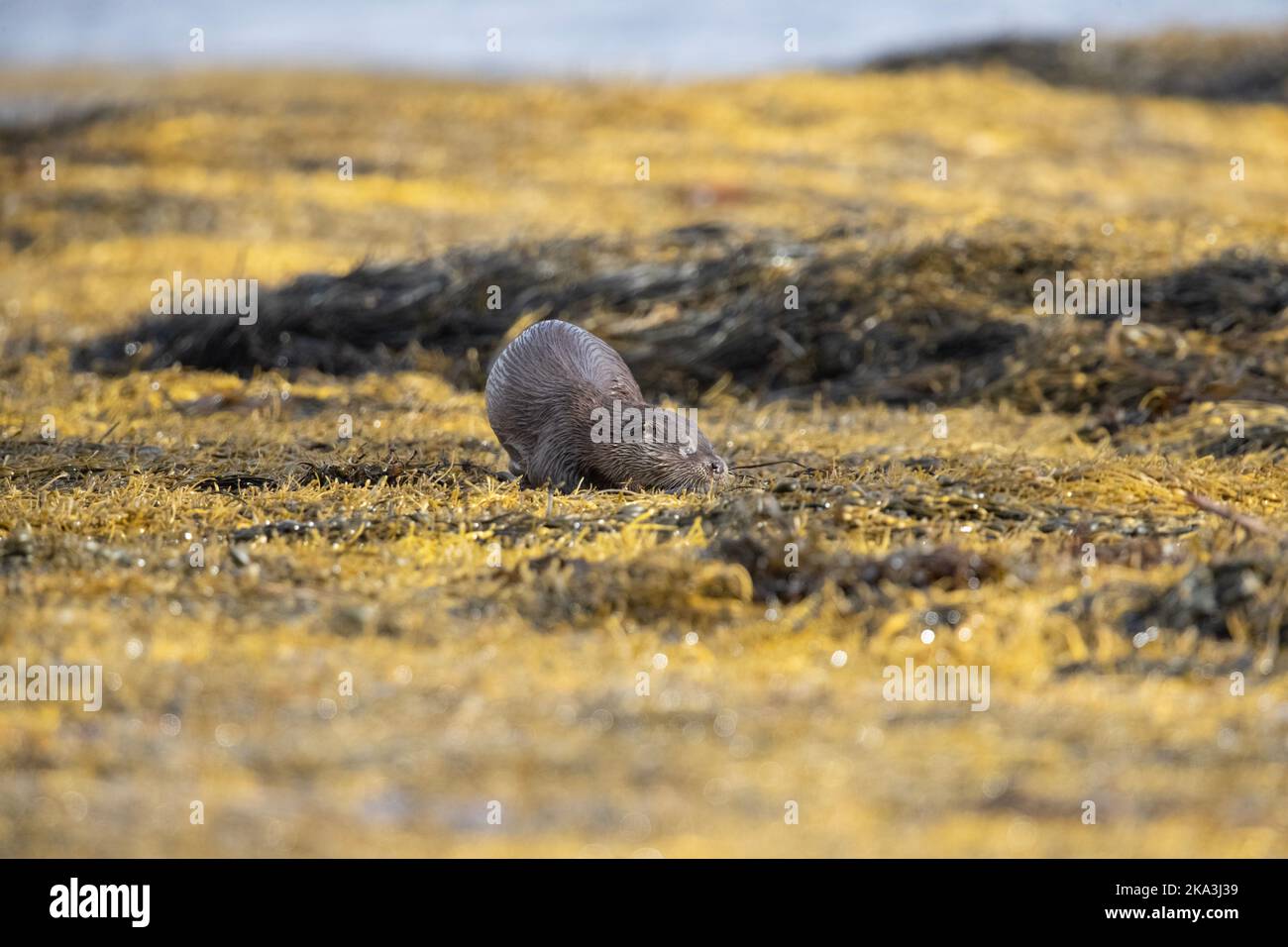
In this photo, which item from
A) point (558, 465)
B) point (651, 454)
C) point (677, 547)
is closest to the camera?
point (677, 547)

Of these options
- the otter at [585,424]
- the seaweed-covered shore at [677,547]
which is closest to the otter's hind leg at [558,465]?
the otter at [585,424]

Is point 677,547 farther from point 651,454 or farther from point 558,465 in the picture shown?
Answer: point 558,465

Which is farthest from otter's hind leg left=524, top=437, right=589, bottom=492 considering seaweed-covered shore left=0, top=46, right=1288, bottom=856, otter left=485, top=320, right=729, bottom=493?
seaweed-covered shore left=0, top=46, right=1288, bottom=856

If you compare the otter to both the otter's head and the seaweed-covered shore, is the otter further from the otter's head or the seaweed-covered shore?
the seaweed-covered shore

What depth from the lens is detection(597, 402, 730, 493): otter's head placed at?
7.03 m

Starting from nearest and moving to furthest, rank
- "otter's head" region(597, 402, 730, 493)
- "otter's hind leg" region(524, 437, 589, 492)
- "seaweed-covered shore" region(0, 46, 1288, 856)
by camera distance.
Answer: "seaweed-covered shore" region(0, 46, 1288, 856), "otter's head" region(597, 402, 730, 493), "otter's hind leg" region(524, 437, 589, 492)

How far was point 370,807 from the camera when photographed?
12.6 ft

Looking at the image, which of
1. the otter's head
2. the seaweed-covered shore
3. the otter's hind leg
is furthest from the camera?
the otter's hind leg

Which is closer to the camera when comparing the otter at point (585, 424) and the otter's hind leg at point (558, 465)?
the otter at point (585, 424)

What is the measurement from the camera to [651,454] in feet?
23.0

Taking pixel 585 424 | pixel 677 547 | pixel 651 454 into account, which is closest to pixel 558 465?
pixel 585 424

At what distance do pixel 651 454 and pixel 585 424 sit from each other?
1.06 feet

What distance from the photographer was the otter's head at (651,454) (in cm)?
703

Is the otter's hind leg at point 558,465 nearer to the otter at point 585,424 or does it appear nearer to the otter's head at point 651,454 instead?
the otter at point 585,424
